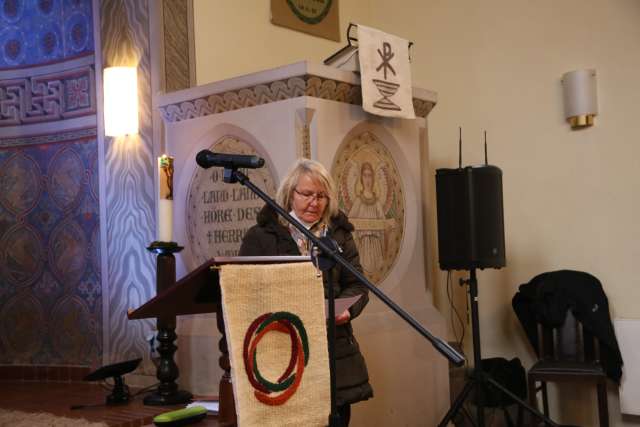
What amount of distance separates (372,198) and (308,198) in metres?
1.09

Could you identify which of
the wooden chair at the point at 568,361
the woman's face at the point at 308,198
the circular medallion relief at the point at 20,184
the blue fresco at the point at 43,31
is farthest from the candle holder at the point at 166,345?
the wooden chair at the point at 568,361

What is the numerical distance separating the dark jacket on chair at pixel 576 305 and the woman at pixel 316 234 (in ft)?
6.89

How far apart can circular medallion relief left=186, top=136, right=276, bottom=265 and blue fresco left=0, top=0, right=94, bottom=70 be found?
109 cm

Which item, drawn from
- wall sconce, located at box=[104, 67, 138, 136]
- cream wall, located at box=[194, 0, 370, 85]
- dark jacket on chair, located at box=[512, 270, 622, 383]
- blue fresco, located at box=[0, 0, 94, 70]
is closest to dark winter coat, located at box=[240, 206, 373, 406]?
wall sconce, located at box=[104, 67, 138, 136]

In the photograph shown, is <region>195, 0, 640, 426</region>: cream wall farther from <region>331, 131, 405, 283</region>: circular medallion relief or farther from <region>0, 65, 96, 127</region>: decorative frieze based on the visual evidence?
<region>0, 65, 96, 127</region>: decorative frieze

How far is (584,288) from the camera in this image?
450 centimetres

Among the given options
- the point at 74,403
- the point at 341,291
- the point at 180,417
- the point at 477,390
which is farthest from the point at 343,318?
the point at 74,403

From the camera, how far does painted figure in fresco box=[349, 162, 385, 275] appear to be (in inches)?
145

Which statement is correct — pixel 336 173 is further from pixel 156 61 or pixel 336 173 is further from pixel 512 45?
pixel 512 45

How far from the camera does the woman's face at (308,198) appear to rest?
2715 mm

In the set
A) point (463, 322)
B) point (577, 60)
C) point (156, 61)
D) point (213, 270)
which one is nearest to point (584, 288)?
point (463, 322)

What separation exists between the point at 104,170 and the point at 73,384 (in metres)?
1.12

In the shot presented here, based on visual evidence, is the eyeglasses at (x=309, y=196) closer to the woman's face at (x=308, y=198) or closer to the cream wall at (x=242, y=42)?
the woman's face at (x=308, y=198)

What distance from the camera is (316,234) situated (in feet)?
9.00
